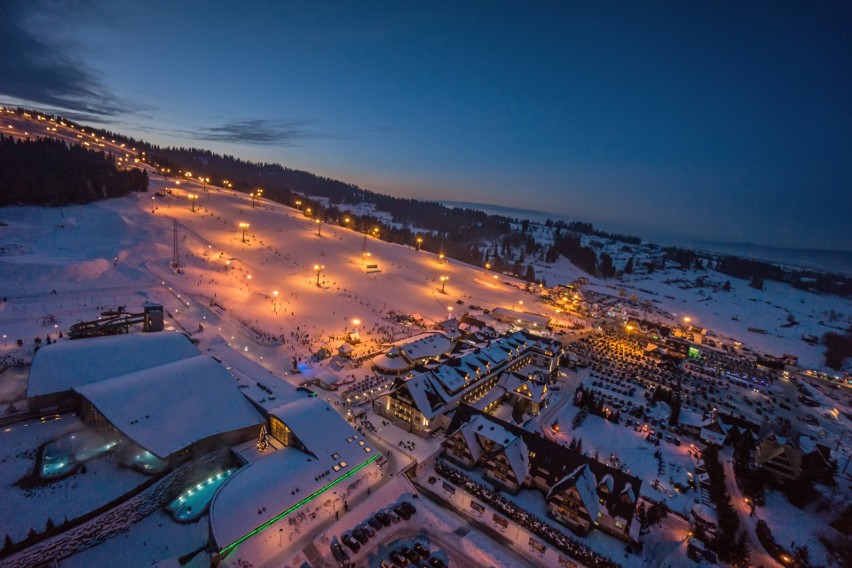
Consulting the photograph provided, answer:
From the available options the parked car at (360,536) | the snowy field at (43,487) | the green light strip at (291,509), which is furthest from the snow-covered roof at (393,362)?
the snowy field at (43,487)

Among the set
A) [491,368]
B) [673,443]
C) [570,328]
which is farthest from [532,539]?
[570,328]

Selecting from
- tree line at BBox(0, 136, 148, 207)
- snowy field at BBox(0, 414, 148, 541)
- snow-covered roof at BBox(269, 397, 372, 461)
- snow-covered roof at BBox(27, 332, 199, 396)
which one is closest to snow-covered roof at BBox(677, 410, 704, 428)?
snow-covered roof at BBox(269, 397, 372, 461)

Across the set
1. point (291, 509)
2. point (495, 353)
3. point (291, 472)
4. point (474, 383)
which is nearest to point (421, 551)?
point (291, 509)

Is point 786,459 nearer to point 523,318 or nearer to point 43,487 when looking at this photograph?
point 523,318

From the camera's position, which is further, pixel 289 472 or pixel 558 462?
pixel 558 462

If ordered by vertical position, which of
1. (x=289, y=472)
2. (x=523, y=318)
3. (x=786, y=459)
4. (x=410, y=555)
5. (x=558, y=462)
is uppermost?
(x=786, y=459)

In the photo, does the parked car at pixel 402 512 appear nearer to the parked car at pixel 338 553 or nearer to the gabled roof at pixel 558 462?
the parked car at pixel 338 553
